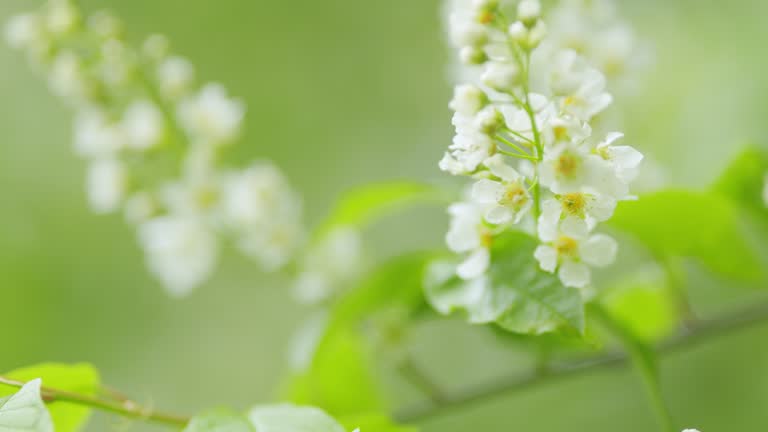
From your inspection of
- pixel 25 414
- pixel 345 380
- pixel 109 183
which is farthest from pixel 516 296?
pixel 109 183

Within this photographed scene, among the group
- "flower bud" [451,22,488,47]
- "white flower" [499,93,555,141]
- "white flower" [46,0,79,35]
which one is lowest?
"white flower" [499,93,555,141]

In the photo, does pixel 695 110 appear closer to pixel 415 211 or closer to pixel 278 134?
pixel 415 211

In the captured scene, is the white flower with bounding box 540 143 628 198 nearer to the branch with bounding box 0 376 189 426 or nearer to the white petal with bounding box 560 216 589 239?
the white petal with bounding box 560 216 589 239

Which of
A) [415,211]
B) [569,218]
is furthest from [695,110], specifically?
[569,218]

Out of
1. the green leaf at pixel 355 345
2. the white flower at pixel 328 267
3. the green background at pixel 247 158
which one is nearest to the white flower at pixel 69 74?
the white flower at pixel 328 267

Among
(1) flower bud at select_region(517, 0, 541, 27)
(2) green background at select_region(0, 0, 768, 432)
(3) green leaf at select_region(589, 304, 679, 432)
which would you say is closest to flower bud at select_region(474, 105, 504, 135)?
(1) flower bud at select_region(517, 0, 541, 27)

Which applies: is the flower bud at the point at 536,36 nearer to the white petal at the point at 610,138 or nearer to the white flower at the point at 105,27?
the white petal at the point at 610,138
